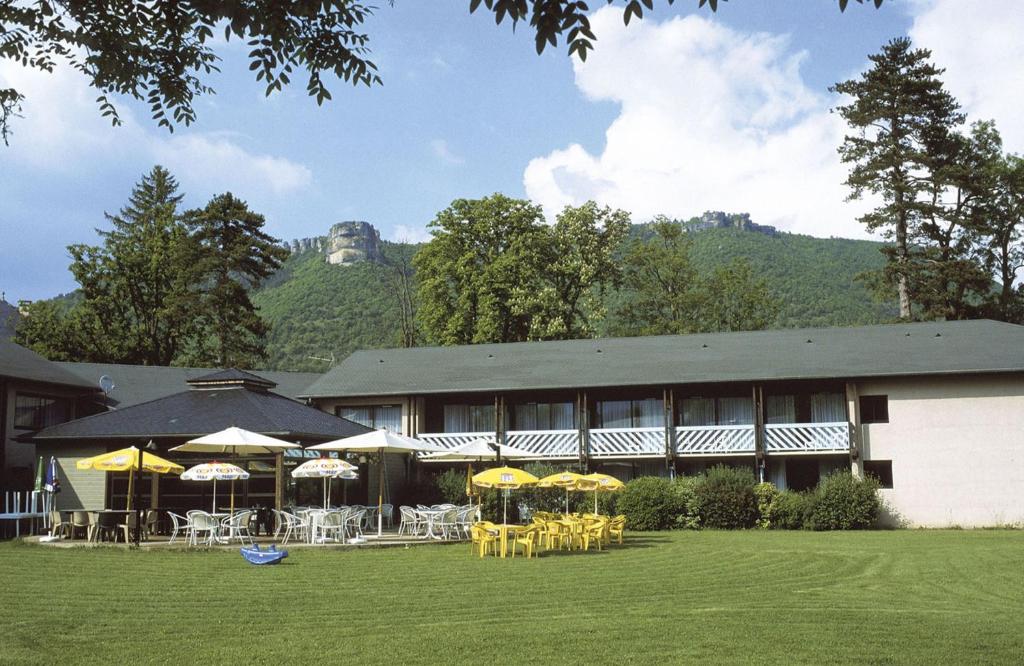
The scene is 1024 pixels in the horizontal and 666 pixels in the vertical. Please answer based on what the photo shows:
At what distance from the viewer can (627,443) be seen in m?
30.6

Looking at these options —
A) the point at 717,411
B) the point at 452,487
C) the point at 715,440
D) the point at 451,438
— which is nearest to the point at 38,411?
the point at 451,438

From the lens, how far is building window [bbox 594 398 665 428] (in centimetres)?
3175

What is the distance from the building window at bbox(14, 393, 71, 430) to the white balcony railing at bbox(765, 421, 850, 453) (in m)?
20.9

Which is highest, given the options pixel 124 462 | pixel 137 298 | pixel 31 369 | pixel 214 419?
pixel 137 298

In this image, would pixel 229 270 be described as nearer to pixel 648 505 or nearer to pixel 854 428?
pixel 648 505

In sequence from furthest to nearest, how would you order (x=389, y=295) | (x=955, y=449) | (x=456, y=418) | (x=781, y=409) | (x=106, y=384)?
1. (x=389, y=295)
2. (x=456, y=418)
3. (x=106, y=384)
4. (x=781, y=409)
5. (x=955, y=449)

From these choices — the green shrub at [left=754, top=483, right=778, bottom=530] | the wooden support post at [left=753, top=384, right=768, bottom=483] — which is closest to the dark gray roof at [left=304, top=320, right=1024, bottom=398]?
the wooden support post at [left=753, top=384, right=768, bottom=483]

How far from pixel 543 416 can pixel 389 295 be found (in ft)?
111

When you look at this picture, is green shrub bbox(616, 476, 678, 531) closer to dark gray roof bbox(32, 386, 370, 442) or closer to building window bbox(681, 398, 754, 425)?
building window bbox(681, 398, 754, 425)

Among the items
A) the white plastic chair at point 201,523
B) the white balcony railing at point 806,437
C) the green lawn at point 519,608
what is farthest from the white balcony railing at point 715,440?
the white plastic chair at point 201,523

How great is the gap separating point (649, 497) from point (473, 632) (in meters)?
17.5

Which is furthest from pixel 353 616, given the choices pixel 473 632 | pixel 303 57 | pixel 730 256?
pixel 730 256

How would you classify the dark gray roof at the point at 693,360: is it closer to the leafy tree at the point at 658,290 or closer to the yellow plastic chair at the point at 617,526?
the yellow plastic chair at the point at 617,526

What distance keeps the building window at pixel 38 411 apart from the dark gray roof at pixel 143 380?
118 centimetres
